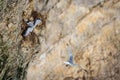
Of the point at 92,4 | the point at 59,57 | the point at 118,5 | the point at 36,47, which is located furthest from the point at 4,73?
the point at 118,5

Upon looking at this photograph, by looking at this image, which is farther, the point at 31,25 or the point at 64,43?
the point at 31,25

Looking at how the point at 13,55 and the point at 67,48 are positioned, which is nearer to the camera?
the point at 67,48

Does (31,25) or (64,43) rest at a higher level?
(31,25)

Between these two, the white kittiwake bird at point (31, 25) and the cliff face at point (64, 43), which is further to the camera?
the white kittiwake bird at point (31, 25)

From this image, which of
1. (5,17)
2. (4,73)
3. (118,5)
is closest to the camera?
(118,5)

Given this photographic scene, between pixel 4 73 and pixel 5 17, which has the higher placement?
pixel 5 17

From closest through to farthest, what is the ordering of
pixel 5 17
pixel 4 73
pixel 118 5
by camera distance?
pixel 118 5 < pixel 4 73 < pixel 5 17

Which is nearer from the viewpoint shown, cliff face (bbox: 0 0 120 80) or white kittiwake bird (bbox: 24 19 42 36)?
cliff face (bbox: 0 0 120 80)

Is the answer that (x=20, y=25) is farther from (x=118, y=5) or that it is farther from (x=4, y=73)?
(x=118, y=5)
